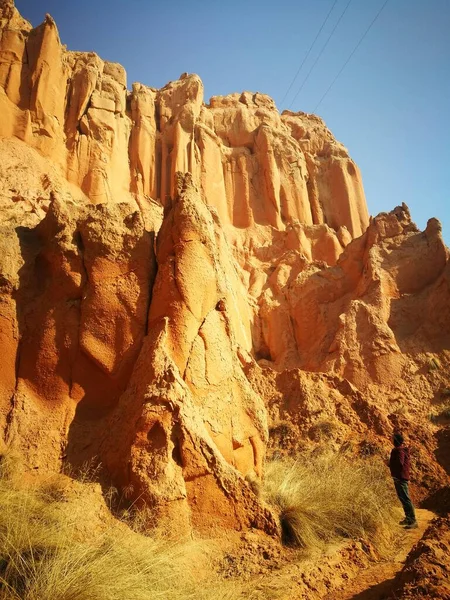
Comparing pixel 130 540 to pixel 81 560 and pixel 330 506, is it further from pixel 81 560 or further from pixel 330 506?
pixel 330 506

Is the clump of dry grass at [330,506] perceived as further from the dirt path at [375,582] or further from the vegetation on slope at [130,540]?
the dirt path at [375,582]

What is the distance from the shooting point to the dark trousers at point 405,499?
6.38 meters

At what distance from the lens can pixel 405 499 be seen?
644 centimetres

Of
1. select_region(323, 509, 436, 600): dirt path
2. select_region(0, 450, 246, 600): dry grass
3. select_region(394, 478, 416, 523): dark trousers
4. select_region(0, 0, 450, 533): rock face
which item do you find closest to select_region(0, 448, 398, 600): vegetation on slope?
select_region(0, 450, 246, 600): dry grass

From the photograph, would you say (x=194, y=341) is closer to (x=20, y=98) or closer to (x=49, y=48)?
(x=20, y=98)

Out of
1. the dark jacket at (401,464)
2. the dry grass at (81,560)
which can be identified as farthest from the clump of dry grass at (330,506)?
the dry grass at (81,560)

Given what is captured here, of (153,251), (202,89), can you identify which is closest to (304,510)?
(153,251)

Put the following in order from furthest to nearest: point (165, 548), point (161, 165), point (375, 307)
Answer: point (161, 165) < point (375, 307) < point (165, 548)

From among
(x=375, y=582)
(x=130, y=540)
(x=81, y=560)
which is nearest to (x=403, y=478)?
(x=375, y=582)

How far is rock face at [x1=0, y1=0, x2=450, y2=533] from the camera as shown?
5.81 metres

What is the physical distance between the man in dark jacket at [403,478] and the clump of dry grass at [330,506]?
0.20 m

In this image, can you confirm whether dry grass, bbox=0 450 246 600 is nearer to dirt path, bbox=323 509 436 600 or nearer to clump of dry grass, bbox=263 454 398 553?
dirt path, bbox=323 509 436 600

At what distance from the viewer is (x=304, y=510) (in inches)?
221

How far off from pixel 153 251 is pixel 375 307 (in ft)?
36.2
